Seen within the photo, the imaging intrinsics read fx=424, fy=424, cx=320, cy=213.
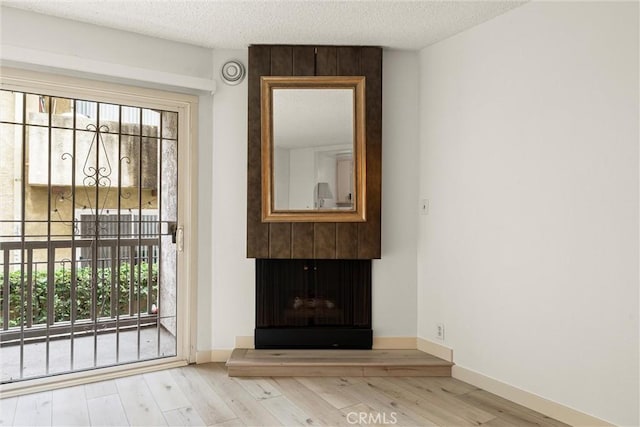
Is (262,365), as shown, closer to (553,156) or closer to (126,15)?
(553,156)

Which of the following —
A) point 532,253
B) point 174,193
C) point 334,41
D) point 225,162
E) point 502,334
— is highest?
point 334,41

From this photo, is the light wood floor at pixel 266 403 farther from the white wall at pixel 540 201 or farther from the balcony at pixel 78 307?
the white wall at pixel 540 201

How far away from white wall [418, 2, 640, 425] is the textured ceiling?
0.86ft

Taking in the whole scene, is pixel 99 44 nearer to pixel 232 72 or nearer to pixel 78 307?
pixel 232 72

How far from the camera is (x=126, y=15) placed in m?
2.69

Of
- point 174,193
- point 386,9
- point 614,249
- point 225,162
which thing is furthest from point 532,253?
point 174,193

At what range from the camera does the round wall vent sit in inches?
126

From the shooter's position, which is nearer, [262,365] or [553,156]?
[553,156]

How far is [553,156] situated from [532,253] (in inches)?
22.5

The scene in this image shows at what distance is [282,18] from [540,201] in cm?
193

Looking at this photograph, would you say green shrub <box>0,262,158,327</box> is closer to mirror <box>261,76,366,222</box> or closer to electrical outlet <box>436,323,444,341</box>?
mirror <box>261,76,366,222</box>

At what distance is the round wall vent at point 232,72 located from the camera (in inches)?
126

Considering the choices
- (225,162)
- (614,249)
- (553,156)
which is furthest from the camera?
(225,162)

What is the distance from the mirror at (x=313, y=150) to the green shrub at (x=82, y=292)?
1027 mm
